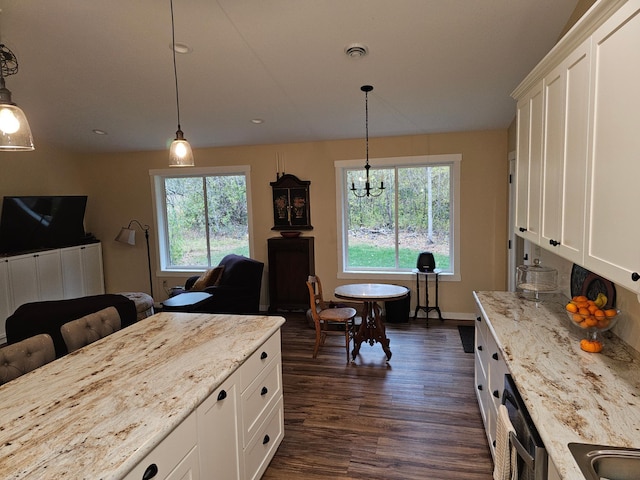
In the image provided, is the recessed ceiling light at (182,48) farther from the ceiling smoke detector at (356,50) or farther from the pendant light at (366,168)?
the pendant light at (366,168)

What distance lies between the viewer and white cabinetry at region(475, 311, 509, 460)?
215cm

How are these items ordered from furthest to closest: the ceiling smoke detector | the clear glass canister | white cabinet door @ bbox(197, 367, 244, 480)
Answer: the ceiling smoke detector < the clear glass canister < white cabinet door @ bbox(197, 367, 244, 480)

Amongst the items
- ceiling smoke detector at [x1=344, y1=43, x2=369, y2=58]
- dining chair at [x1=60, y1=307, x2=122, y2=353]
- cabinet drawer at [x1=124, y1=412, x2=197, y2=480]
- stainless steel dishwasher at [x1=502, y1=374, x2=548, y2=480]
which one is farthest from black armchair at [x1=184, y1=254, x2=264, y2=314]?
stainless steel dishwasher at [x1=502, y1=374, x2=548, y2=480]

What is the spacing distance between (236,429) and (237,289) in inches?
133

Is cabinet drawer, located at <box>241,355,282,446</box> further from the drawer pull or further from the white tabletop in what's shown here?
the white tabletop

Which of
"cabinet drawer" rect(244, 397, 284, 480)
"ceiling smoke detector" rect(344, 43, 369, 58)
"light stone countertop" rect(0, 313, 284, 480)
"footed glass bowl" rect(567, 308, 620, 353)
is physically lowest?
"cabinet drawer" rect(244, 397, 284, 480)

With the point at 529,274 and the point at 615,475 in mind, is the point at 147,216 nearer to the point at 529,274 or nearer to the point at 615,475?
the point at 529,274

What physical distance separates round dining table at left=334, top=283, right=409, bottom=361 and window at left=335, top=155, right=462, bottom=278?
1.44 metres

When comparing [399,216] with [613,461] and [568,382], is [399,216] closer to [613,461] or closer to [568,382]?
[568,382]

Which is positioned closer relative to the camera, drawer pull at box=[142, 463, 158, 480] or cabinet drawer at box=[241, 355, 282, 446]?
drawer pull at box=[142, 463, 158, 480]

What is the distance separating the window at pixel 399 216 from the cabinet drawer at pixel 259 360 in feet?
11.0

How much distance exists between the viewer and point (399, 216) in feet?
18.2

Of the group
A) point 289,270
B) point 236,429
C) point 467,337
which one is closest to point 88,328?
point 236,429

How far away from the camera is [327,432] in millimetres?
2793
